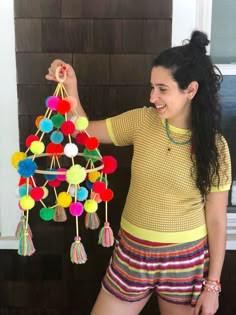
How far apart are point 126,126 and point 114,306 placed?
2.03 feet

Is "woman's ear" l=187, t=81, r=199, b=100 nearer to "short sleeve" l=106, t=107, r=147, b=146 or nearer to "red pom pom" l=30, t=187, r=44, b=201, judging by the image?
"short sleeve" l=106, t=107, r=147, b=146

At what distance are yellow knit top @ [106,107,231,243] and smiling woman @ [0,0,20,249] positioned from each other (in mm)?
602

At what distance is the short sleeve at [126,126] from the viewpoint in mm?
1505

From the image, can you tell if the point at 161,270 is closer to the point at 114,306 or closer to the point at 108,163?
the point at 114,306

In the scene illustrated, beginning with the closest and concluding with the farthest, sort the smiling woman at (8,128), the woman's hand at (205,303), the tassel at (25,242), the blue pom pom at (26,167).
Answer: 1. the blue pom pom at (26,167)
2. the tassel at (25,242)
3. the woman's hand at (205,303)
4. the smiling woman at (8,128)

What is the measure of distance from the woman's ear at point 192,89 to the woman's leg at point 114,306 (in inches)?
28.3

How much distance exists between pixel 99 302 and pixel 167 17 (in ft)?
3.62

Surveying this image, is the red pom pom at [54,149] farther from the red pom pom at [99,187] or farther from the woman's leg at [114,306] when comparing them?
the woman's leg at [114,306]

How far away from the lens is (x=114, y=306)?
1.50 meters

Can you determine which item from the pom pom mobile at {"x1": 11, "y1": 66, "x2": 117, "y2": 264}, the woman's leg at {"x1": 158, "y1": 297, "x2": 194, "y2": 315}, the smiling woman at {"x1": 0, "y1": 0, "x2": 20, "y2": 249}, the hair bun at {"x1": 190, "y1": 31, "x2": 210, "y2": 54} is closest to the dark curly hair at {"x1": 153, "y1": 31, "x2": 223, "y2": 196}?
the hair bun at {"x1": 190, "y1": 31, "x2": 210, "y2": 54}

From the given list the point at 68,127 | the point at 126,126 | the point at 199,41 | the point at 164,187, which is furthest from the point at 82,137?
the point at 199,41

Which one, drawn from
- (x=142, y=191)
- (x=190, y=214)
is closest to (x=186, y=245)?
(x=190, y=214)

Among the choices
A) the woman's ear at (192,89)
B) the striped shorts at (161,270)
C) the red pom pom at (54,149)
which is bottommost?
the striped shorts at (161,270)

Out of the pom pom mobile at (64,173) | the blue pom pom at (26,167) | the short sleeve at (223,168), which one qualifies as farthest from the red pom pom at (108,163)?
the short sleeve at (223,168)
